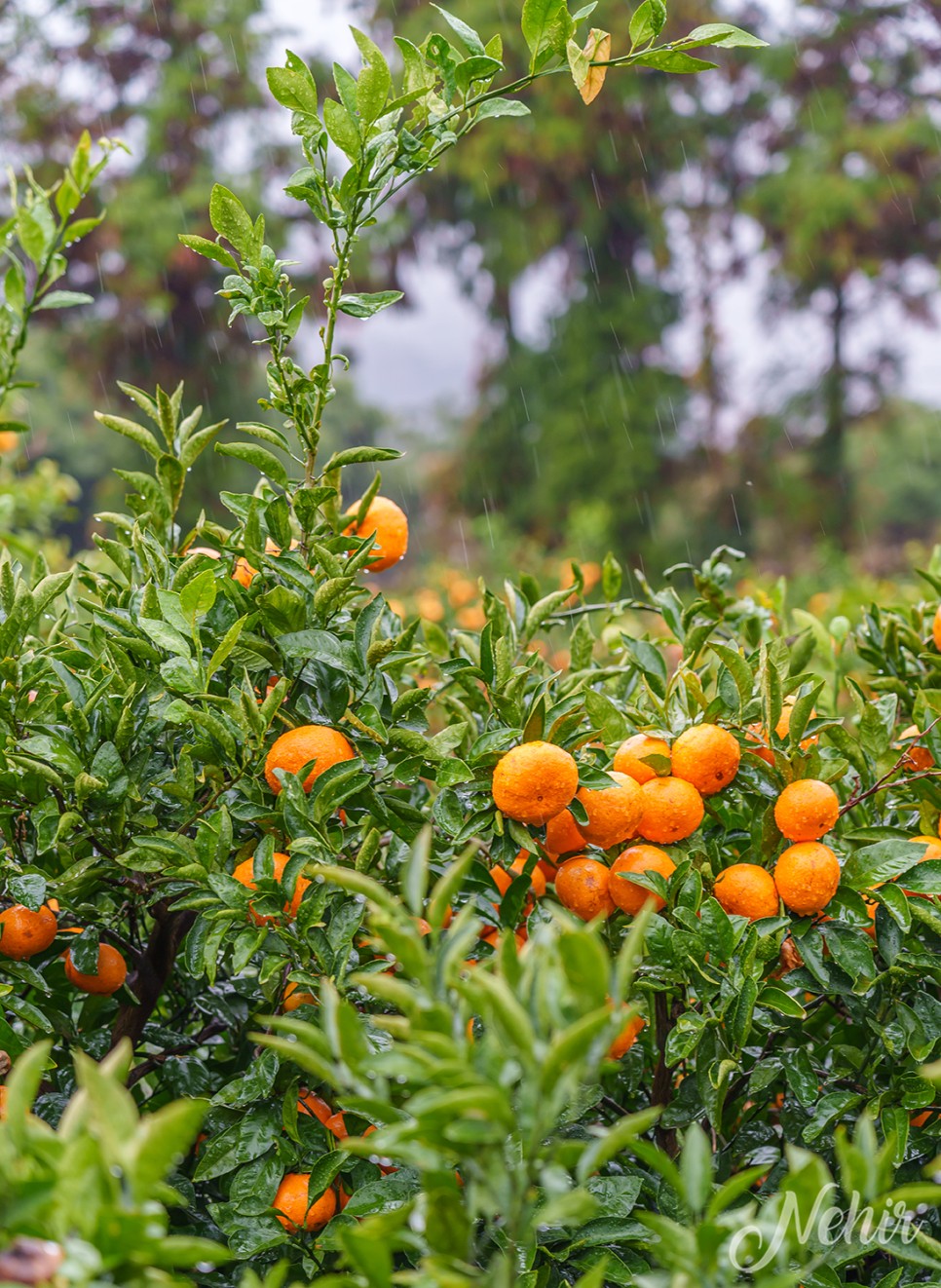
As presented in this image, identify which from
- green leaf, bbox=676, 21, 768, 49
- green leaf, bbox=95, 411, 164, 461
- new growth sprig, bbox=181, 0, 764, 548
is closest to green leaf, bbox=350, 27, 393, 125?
new growth sprig, bbox=181, 0, 764, 548

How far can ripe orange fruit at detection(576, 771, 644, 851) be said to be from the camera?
2.53ft

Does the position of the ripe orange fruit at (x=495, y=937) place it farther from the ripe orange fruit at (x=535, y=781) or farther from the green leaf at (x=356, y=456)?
the green leaf at (x=356, y=456)

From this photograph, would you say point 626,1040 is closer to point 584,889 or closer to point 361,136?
point 584,889

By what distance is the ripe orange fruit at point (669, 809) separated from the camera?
779 mm

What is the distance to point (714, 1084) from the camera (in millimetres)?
701

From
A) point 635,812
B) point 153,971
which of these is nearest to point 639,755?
point 635,812

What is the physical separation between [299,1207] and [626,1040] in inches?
9.8

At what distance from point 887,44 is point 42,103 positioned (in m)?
7.40

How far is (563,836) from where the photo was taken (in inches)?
32.1

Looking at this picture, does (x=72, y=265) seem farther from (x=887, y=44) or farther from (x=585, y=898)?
(x=585, y=898)

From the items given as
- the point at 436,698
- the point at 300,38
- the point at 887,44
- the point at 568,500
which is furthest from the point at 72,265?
the point at 436,698

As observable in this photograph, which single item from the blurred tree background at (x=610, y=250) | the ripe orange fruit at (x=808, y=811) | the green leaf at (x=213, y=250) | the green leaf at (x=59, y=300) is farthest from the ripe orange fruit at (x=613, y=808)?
the blurred tree background at (x=610, y=250)

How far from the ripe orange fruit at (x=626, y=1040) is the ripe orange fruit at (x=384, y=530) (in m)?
0.41

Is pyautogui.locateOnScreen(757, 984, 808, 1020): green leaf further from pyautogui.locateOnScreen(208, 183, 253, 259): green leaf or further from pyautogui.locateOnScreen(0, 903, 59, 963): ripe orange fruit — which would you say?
pyautogui.locateOnScreen(208, 183, 253, 259): green leaf
